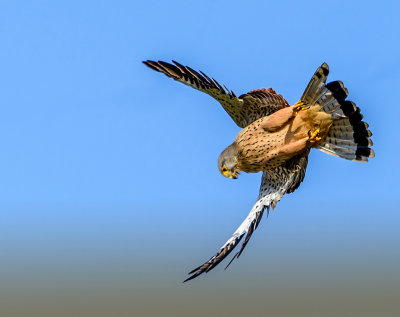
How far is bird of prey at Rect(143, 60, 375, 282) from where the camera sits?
12.4 m

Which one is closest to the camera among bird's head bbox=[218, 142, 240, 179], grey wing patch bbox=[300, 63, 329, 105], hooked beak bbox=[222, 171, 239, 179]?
grey wing patch bbox=[300, 63, 329, 105]

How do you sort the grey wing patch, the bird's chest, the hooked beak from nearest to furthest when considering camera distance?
the grey wing patch
the bird's chest
the hooked beak

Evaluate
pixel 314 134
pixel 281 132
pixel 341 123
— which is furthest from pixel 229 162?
pixel 341 123

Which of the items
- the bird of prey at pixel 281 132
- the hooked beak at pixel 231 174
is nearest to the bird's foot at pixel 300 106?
the bird of prey at pixel 281 132

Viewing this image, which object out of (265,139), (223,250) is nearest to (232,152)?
(265,139)

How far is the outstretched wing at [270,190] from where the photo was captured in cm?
1249

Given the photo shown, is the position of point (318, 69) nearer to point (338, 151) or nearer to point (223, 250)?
point (338, 151)

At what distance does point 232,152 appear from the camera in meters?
13.0

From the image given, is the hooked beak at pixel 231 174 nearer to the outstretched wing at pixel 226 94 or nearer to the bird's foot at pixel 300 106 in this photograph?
the outstretched wing at pixel 226 94

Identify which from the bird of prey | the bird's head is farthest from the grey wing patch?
the bird's head

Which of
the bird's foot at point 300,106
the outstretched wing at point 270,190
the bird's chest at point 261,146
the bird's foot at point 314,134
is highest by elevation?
the bird's foot at point 300,106

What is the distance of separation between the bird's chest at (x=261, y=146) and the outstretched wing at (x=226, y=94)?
284 mm

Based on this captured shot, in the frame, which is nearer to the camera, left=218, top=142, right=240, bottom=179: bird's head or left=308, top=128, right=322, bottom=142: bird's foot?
left=308, top=128, right=322, bottom=142: bird's foot

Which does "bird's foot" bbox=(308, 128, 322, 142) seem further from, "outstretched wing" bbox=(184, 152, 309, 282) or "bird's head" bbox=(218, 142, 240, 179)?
"bird's head" bbox=(218, 142, 240, 179)
